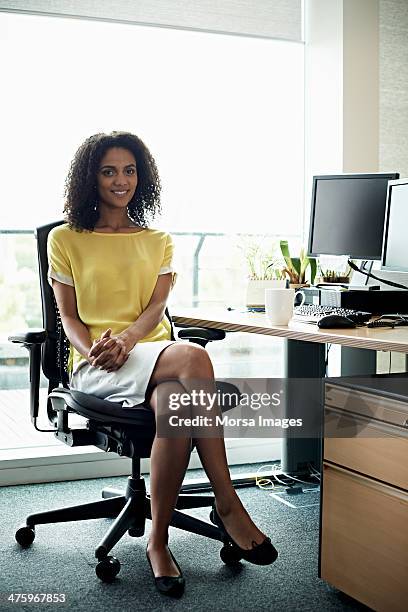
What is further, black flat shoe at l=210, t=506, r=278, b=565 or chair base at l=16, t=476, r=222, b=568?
chair base at l=16, t=476, r=222, b=568

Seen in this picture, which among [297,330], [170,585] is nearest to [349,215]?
[297,330]

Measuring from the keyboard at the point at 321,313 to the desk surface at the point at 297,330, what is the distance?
0.15 feet

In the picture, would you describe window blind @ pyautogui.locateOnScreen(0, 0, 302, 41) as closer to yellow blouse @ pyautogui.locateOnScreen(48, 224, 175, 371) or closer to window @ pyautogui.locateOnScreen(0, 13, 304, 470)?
window @ pyautogui.locateOnScreen(0, 13, 304, 470)

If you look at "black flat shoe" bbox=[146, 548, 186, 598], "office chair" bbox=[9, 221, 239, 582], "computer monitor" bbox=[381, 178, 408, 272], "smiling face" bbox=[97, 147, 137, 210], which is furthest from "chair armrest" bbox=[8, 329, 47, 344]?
"computer monitor" bbox=[381, 178, 408, 272]

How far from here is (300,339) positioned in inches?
93.6

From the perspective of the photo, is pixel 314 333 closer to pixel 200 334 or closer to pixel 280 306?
pixel 280 306

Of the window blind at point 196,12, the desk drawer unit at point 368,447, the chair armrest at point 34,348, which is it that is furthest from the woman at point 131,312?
the window blind at point 196,12

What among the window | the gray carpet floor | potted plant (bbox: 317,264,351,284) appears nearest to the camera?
the gray carpet floor

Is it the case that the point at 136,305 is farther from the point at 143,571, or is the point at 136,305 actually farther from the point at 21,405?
the point at 21,405

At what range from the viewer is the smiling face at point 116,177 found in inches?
111

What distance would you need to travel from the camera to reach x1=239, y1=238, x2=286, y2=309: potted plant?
3229 mm

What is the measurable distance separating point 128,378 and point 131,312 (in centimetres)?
31

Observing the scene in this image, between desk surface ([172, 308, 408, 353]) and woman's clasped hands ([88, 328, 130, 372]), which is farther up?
desk surface ([172, 308, 408, 353])

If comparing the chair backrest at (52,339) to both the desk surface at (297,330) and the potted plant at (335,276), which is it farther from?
the potted plant at (335,276)
